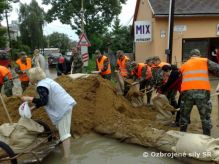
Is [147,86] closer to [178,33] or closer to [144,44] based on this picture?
[178,33]

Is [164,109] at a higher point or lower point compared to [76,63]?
lower

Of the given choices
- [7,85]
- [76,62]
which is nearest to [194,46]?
[76,62]

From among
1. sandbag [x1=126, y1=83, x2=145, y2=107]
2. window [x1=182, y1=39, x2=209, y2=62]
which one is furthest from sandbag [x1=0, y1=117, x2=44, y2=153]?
window [x1=182, y1=39, x2=209, y2=62]

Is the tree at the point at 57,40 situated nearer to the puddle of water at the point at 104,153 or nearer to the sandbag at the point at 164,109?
the sandbag at the point at 164,109

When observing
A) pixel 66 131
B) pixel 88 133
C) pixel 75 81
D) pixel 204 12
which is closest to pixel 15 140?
pixel 66 131

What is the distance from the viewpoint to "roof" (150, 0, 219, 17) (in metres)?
17.7

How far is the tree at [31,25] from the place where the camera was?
5913cm

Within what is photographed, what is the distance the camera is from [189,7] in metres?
18.5

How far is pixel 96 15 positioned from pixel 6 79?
120 feet

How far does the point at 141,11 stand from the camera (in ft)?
69.5

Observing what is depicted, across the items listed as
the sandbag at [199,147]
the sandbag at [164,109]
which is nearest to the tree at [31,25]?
the sandbag at [164,109]

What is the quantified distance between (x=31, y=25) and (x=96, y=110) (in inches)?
2129

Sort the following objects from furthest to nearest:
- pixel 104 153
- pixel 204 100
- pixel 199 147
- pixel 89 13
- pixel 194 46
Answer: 1. pixel 89 13
2. pixel 194 46
3. pixel 204 100
4. pixel 104 153
5. pixel 199 147

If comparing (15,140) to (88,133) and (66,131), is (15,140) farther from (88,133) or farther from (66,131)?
(88,133)
